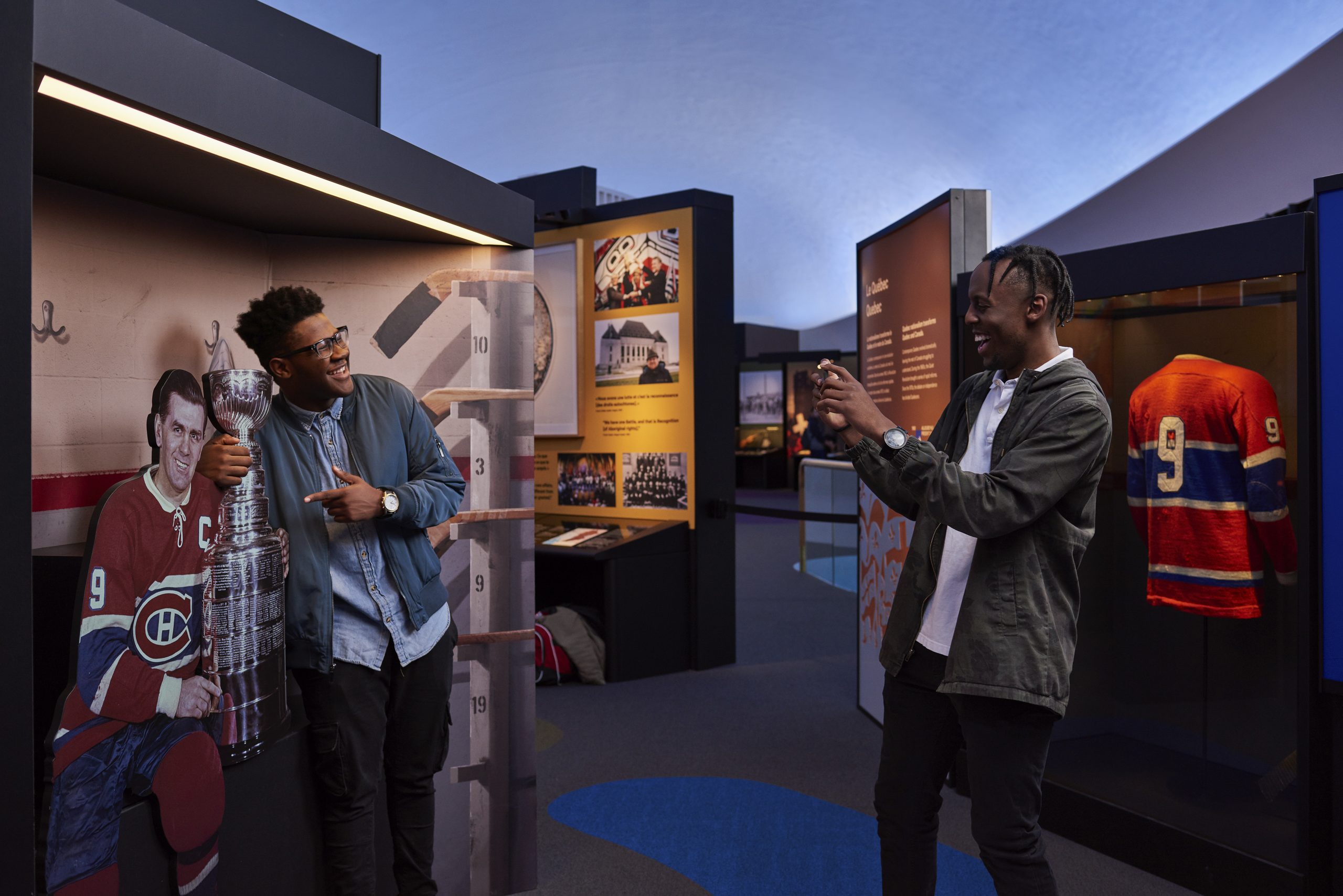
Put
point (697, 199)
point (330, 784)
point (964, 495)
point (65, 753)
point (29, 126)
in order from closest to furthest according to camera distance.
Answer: point (29, 126) → point (65, 753) → point (964, 495) → point (330, 784) → point (697, 199)

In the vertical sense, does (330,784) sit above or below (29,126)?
below

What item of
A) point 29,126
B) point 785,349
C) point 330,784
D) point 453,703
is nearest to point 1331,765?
point 453,703

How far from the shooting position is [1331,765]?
233cm

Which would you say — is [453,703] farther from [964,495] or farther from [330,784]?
[964,495]

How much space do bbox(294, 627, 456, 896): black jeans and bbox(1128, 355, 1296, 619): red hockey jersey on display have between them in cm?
232

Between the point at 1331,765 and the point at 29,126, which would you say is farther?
the point at 1331,765

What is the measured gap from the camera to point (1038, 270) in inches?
67.4

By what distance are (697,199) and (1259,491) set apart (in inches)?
130

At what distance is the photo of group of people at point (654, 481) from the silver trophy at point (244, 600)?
346cm

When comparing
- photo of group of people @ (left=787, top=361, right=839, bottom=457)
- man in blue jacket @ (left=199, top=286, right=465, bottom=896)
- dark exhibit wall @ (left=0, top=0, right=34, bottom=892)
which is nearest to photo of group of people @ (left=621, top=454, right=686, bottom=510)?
man in blue jacket @ (left=199, top=286, right=465, bottom=896)

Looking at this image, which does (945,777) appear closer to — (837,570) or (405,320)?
(405,320)

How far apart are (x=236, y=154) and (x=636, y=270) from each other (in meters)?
3.78

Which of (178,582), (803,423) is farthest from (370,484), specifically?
(803,423)

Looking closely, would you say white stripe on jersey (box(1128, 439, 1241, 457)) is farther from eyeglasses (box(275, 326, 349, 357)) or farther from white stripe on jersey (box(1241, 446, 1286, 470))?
eyeglasses (box(275, 326, 349, 357))
